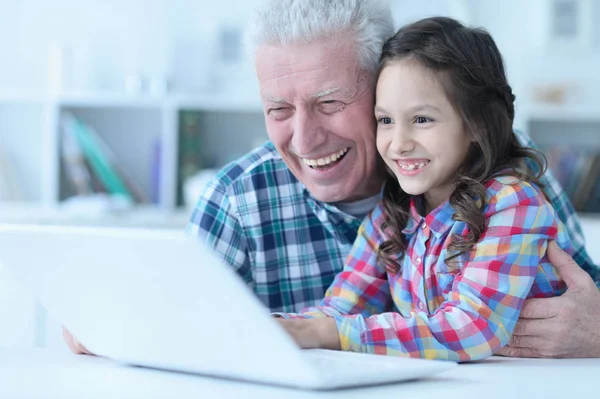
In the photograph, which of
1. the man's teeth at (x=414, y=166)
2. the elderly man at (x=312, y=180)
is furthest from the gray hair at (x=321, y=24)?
the man's teeth at (x=414, y=166)

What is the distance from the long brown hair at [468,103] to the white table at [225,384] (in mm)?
297

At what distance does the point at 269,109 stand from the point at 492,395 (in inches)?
32.9

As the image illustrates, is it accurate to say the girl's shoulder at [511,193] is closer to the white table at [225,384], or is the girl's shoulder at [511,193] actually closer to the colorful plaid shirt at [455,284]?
the colorful plaid shirt at [455,284]

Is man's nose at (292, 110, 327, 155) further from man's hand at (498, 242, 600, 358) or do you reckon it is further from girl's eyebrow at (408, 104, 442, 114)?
man's hand at (498, 242, 600, 358)

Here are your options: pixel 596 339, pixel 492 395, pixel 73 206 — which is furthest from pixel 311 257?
pixel 73 206

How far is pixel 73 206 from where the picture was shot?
135 inches

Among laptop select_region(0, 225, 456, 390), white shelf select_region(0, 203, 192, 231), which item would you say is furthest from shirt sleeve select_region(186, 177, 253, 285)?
white shelf select_region(0, 203, 192, 231)

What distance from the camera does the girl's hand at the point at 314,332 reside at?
3.71ft

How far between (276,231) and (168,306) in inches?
34.1

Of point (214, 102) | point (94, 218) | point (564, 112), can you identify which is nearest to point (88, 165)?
point (94, 218)

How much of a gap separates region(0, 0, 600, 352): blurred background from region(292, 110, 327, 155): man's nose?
188cm

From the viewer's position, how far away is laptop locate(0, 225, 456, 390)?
0.79 metres

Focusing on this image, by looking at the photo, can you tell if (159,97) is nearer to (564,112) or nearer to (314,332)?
(564,112)

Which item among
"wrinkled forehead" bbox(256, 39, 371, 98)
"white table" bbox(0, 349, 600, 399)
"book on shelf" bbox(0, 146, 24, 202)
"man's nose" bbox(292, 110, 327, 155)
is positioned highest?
"wrinkled forehead" bbox(256, 39, 371, 98)
